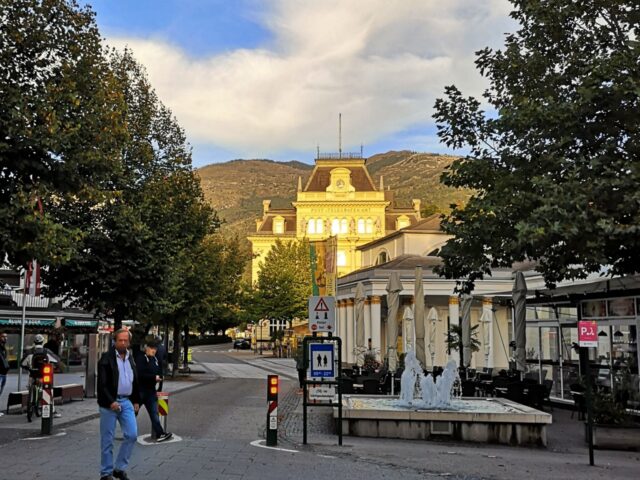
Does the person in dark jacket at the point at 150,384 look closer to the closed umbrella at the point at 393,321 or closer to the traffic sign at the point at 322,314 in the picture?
the traffic sign at the point at 322,314

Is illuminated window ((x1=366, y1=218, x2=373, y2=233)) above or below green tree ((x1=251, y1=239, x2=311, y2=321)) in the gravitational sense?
above

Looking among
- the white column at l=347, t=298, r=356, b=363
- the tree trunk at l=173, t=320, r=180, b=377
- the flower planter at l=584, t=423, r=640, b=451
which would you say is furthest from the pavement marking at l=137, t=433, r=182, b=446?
the white column at l=347, t=298, r=356, b=363

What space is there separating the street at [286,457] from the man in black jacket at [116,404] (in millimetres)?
726

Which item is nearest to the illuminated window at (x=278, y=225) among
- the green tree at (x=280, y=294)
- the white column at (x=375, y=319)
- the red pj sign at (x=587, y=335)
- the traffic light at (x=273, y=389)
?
the green tree at (x=280, y=294)

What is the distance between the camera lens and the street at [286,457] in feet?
28.8

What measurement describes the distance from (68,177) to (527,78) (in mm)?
9688

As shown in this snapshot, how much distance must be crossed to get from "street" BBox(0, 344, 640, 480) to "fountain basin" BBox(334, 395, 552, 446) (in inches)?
12.3

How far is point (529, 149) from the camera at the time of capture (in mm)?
13094

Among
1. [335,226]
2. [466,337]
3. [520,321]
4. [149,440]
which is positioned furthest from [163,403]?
[335,226]

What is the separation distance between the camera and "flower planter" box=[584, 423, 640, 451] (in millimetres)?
11977

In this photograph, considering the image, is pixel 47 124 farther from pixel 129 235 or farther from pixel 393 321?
pixel 393 321

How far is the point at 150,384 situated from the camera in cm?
1141

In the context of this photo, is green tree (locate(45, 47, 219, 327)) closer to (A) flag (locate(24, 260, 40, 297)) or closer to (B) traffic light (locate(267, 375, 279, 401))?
(A) flag (locate(24, 260, 40, 297))

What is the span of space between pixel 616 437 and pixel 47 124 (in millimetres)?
11549
